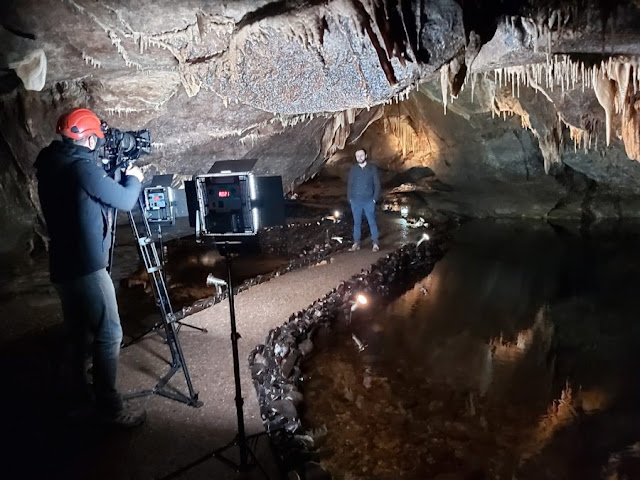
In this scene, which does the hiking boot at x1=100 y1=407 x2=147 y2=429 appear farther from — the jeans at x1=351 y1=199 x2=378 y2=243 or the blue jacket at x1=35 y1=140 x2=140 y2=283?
the jeans at x1=351 y1=199 x2=378 y2=243

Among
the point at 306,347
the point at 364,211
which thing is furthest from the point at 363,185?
the point at 306,347

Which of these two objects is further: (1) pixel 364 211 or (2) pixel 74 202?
(1) pixel 364 211

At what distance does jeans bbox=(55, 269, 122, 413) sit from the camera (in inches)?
130

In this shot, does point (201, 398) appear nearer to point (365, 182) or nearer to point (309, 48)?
point (309, 48)

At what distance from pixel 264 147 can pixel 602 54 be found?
762 centimetres

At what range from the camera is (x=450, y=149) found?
15.3 meters

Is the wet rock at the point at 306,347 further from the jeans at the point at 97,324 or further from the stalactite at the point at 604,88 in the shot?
the stalactite at the point at 604,88

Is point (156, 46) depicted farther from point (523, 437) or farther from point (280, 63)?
point (523, 437)

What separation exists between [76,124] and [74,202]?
511 millimetres

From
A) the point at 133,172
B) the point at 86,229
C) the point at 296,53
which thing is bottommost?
the point at 86,229

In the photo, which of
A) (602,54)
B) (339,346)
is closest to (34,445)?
(339,346)

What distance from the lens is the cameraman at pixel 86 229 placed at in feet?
10.4

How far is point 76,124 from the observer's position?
10.4ft

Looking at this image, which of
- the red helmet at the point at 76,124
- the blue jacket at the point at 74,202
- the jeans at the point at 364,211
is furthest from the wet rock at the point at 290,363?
Answer: the jeans at the point at 364,211
